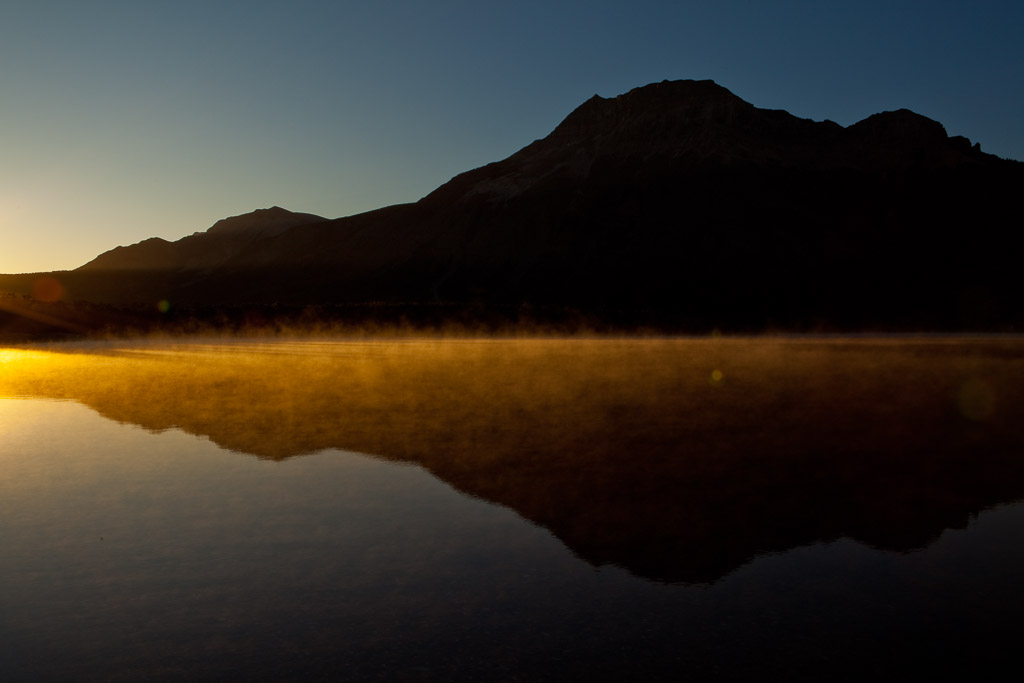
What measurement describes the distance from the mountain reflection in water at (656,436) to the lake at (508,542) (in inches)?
3.2

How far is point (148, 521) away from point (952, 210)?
169 metres

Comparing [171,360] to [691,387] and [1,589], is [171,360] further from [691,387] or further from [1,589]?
[1,589]

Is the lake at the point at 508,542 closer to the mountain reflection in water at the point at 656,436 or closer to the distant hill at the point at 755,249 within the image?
the mountain reflection in water at the point at 656,436

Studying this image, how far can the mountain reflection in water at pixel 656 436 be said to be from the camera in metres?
9.50

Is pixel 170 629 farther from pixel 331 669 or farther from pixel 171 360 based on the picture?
pixel 171 360

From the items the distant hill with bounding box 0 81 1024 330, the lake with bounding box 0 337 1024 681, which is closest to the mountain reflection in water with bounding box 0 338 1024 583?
the lake with bounding box 0 337 1024 681

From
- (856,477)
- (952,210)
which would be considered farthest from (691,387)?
(952,210)

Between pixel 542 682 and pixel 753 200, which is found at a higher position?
pixel 753 200

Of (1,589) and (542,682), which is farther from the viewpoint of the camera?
(1,589)

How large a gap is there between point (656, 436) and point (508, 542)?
724cm

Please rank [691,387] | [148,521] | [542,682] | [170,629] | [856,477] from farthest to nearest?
[691,387], [856,477], [148,521], [170,629], [542,682]

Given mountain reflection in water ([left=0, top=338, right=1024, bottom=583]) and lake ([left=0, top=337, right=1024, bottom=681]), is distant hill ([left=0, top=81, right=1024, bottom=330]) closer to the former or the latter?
mountain reflection in water ([left=0, top=338, right=1024, bottom=583])

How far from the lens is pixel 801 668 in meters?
5.68

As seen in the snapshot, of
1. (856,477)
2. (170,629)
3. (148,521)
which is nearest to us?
(170,629)
